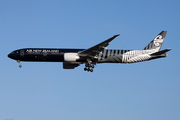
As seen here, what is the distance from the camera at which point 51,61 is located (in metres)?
53.7

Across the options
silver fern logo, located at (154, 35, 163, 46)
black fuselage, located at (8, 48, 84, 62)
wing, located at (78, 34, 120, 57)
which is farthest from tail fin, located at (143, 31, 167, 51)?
black fuselage, located at (8, 48, 84, 62)

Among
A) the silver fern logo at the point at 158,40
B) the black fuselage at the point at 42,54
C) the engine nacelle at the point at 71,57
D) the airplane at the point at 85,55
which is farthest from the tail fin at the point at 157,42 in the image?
the engine nacelle at the point at 71,57

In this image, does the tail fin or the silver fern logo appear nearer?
the tail fin

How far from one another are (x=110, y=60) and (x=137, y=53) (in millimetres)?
5056

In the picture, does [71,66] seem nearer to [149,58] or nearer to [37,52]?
[37,52]

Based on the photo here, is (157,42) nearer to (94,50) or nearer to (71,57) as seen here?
(94,50)

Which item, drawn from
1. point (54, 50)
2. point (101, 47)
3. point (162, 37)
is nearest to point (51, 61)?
point (54, 50)

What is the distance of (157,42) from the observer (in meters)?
56.8

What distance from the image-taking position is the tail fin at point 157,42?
5623cm

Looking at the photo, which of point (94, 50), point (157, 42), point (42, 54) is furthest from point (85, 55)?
point (157, 42)

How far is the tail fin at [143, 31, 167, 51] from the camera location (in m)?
56.2

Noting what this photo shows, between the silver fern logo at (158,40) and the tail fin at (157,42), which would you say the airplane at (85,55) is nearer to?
the tail fin at (157,42)

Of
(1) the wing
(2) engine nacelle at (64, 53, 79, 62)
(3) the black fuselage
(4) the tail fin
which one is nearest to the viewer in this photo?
(1) the wing

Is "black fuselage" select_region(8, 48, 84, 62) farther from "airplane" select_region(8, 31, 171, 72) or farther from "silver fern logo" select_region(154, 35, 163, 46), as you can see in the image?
"silver fern logo" select_region(154, 35, 163, 46)
